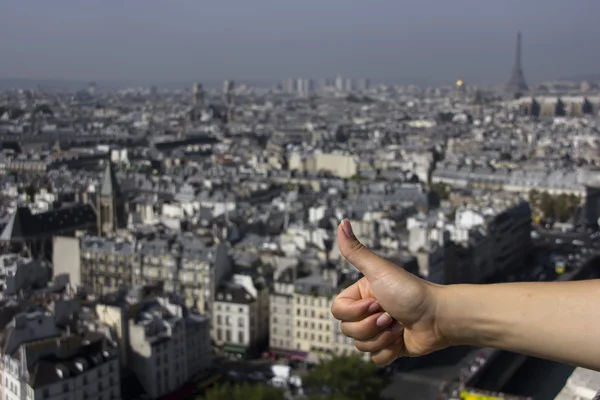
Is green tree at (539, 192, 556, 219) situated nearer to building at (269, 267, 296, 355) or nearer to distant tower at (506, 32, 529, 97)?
building at (269, 267, 296, 355)

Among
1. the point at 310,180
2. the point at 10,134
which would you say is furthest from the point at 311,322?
the point at 10,134

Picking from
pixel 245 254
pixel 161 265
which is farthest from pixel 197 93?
pixel 161 265

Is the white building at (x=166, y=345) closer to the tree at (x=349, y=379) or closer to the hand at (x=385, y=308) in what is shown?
the tree at (x=349, y=379)

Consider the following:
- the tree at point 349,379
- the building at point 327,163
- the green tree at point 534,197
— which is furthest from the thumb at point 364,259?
the building at point 327,163

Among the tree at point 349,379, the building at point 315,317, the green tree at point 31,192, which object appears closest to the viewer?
the tree at point 349,379

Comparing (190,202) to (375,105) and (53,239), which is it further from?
(375,105)

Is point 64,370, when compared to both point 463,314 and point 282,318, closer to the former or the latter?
point 282,318
